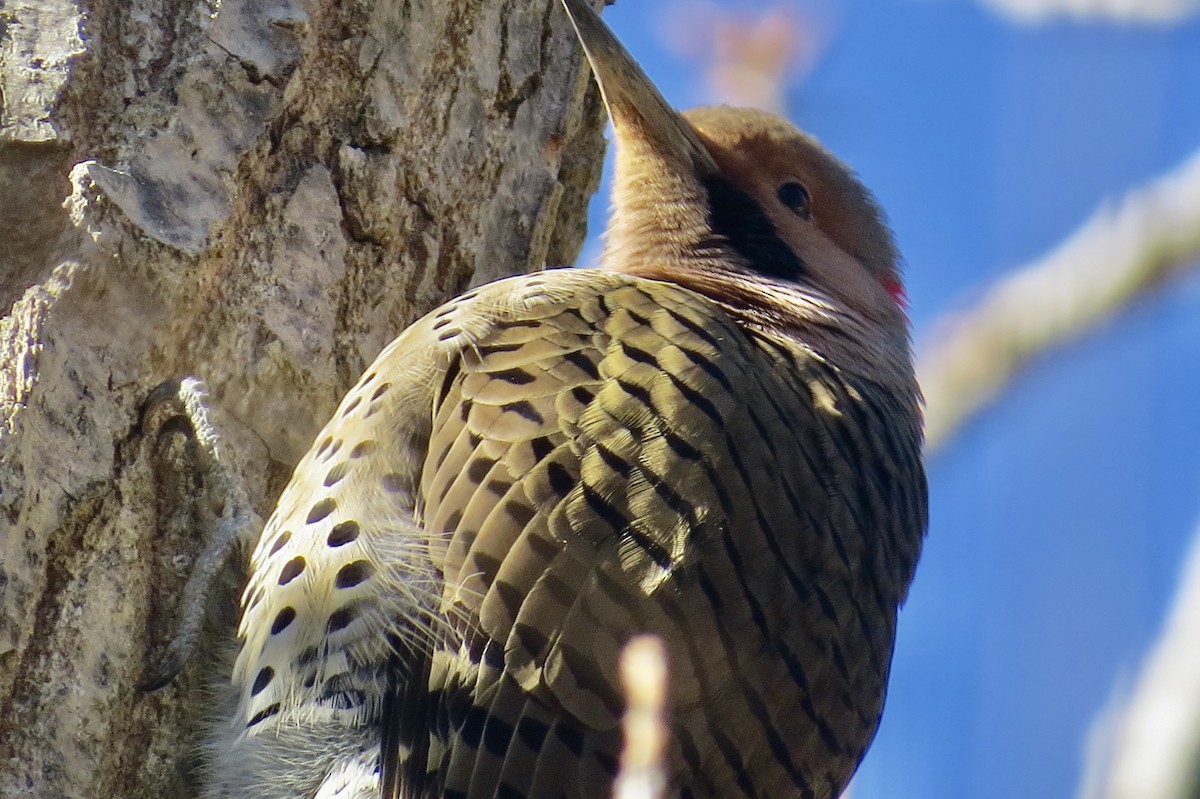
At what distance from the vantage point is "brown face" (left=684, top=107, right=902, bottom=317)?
3508mm

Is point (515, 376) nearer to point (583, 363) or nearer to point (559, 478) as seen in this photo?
point (583, 363)

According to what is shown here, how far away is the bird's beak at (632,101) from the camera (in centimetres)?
304

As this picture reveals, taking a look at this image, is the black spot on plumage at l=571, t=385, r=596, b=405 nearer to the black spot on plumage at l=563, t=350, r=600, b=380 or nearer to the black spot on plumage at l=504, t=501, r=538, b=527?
the black spot on plumage at l=563, t=350, r=600, b=380

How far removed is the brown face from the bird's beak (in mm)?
95

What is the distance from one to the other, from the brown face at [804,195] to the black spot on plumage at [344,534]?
1.49 m

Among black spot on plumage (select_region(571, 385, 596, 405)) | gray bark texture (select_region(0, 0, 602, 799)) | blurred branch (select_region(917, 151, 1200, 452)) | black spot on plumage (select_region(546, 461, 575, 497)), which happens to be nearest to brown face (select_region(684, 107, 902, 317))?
blurred branch (select_region(917, 151, 1200, 452))

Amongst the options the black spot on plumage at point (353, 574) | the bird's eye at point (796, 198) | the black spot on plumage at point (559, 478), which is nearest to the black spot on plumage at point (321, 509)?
the black spot on plumage at point (353, 574)

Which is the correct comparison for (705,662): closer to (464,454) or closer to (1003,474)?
(464,454)

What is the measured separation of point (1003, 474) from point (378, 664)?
1.04 meters

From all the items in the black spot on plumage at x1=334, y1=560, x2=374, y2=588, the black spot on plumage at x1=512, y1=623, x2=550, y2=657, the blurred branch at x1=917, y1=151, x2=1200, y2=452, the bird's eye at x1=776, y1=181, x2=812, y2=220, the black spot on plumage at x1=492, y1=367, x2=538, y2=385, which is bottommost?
the black spot on plumage at x1=512, y1=623, x2=550, y2=657

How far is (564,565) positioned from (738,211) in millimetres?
1524

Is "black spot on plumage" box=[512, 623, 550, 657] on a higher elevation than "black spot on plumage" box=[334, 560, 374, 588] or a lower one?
lower

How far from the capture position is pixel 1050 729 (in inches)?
58.1

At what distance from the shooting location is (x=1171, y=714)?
2.82m
